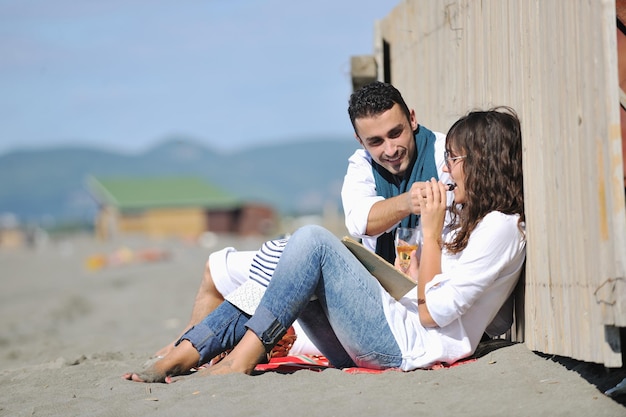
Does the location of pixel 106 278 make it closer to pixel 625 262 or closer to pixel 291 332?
pixel 291 332

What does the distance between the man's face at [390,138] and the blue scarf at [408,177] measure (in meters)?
0.04

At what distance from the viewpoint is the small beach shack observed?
3947 cm

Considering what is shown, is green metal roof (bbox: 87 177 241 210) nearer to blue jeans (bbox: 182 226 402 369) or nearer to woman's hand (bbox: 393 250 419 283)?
woman's hand (bbox: 393 250 419 283)

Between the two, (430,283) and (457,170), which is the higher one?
(457,170)

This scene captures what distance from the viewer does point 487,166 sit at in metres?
3.86

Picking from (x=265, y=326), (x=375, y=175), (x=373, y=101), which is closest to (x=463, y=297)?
(x=265, y=326)

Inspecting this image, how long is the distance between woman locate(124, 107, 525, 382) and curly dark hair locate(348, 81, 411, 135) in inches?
20.3

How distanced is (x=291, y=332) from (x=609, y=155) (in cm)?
198

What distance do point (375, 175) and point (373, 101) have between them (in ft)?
1.28

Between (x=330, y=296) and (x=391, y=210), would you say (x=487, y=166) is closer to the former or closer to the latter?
(x=391, y=210)

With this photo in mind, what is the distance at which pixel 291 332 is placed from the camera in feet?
14.7

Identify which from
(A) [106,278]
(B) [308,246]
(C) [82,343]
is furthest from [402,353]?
(A) [106,278]

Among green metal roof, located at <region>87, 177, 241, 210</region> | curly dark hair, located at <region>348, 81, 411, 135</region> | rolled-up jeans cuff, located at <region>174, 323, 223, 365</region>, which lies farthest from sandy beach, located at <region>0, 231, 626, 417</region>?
green metal roof, located at <region>87, 177, 241, 210</region>

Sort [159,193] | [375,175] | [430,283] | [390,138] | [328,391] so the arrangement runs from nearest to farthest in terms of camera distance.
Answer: [328,391], [430,283], [390,138], [375,175], [159,193]
